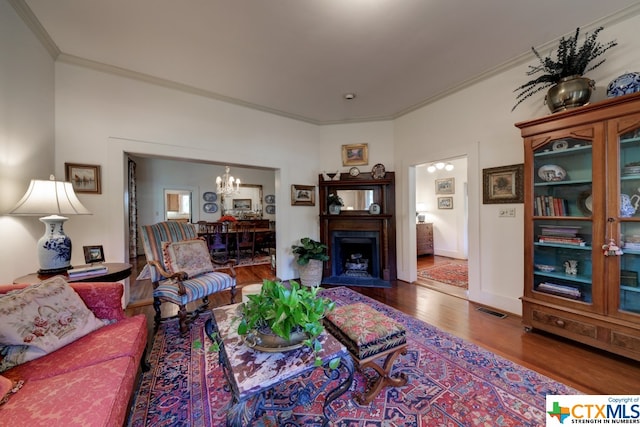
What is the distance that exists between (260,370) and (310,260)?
8.90 ft

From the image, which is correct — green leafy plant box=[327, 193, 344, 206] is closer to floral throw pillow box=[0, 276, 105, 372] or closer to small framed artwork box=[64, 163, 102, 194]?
small framed artwork box=[64, 163, 102, 194]

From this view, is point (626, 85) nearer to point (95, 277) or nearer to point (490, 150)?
point (490, 150)

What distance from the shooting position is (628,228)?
1.82 m

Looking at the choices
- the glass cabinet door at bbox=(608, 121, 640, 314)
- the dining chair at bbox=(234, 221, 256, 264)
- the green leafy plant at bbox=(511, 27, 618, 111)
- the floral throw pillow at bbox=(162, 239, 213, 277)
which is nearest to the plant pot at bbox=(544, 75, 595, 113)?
the green leafy plant at bbox=(511, 27, 618, 111)

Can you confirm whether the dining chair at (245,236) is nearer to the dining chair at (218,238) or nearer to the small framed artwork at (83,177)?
the dining chair at (218,238)

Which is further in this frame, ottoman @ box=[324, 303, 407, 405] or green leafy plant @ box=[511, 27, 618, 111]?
green leafy plant @ box=[511, 27, 618, 111]

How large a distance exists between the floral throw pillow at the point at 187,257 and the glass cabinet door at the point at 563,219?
3.42 meters

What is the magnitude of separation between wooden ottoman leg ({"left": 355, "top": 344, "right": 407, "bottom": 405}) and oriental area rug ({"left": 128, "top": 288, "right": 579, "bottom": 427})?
35 mm

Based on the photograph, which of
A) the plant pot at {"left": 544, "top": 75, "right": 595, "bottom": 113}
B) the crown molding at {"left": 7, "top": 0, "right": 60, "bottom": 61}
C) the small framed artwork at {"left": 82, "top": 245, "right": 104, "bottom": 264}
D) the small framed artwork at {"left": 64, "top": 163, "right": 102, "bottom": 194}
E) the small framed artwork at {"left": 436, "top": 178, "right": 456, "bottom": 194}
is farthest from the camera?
the small framed artwork at {"left": 436, "top": 178, "right": 456, "bottom": 194}

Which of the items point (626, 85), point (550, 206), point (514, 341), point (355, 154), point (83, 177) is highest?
point (355, 154)

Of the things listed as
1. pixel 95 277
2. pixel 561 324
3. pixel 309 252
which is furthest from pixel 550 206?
pixel 95 277

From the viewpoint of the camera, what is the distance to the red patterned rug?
Answer: 3.82 metres

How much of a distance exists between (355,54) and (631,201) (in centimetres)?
263

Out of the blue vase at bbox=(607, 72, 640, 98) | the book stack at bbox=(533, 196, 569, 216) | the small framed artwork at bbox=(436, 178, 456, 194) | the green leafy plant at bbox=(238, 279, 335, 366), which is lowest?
the green leafy plant at bbox=(238, 279, 335, 366)
